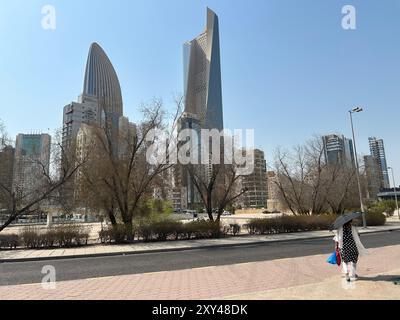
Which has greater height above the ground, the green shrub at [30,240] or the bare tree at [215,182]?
the bare tree at [215,182]

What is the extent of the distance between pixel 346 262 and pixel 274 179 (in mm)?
32023

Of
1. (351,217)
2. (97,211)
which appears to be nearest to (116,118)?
(97,211)

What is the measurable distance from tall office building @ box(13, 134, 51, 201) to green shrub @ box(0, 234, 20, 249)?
4.91 metres

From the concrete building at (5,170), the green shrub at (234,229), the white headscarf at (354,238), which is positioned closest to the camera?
the white headscarf at (354,238)

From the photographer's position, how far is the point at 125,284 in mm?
8414

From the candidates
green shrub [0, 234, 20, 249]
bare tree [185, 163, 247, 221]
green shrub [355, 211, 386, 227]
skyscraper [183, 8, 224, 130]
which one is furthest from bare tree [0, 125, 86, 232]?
skyscraper [183, 8, 224, 130]

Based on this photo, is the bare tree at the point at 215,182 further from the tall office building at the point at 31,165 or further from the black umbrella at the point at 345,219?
the black umbrella at the point at 345,219

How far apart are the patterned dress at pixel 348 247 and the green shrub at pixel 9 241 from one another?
17.7 metres

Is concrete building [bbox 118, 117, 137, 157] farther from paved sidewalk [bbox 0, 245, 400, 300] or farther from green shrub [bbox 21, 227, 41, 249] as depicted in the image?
paved sidewalk [bbox 0, 245, 400, 300]

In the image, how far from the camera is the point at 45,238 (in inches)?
742

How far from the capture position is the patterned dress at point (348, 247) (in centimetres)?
799

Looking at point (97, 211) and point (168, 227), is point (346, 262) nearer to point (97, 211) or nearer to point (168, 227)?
point (168, 227)

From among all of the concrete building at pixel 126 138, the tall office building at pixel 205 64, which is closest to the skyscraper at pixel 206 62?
the tall office building at pixel 205 64

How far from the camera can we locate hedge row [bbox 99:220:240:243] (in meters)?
20.6
